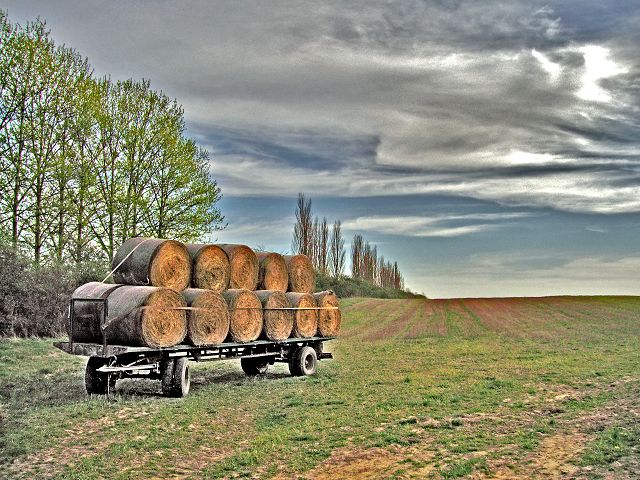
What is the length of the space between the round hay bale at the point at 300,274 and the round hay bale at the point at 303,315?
19.3 inches

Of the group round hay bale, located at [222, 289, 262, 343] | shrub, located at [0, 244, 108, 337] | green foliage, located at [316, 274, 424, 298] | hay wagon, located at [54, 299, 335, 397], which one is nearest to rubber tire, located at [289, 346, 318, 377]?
round hay bale, located at [222, 289, 262, 343]

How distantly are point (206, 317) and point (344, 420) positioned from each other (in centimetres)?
469

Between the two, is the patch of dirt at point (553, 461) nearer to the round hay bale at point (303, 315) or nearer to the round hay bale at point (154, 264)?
the round hay bale at point (154, 264)

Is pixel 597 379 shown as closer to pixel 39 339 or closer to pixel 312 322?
pixel 312 322

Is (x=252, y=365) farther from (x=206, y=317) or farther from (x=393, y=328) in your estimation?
(x=393, y=328)

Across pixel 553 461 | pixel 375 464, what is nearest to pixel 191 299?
pixel 375 464

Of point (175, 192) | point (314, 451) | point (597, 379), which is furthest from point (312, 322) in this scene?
point (175, 192)

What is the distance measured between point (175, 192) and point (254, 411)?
23.0 metres

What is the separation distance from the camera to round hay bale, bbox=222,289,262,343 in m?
15.6

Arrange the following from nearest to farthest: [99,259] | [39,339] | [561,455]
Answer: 1. [561,455]
2. [39,339]
3. [99,259]

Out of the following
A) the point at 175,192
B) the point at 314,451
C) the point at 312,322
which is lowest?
the point at 314,451

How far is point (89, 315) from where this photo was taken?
14227 millimetres

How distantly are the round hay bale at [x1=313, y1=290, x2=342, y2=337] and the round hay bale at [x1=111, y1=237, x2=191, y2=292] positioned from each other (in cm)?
485

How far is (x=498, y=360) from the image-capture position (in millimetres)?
20344
